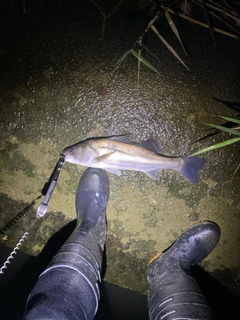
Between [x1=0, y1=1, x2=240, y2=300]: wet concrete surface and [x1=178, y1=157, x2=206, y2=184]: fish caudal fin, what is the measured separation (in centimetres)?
27

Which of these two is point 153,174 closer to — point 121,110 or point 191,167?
point 191,167

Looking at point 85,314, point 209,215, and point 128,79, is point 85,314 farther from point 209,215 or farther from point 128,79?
point 128,79

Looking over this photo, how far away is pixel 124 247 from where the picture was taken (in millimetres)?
3338

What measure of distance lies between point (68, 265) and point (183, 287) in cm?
133

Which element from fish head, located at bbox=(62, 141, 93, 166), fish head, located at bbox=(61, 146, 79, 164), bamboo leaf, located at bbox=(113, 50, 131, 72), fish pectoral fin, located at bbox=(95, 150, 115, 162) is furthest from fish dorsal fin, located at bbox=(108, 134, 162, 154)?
bamboo leaf, located at bbox=(113, 50, 131, 72)

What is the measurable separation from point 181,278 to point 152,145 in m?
1.62

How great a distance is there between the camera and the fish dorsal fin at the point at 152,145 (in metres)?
2.95

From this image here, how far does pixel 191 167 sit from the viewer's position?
293 centimetres

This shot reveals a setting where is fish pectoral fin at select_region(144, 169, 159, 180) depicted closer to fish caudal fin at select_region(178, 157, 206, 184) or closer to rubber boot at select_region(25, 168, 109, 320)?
fish caudal fin at select_region(178, 157, 206, 184)

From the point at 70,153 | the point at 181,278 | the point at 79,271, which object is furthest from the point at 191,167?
the point at 79,271

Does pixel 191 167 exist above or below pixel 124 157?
below

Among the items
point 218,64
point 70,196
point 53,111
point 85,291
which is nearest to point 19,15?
point 53,111

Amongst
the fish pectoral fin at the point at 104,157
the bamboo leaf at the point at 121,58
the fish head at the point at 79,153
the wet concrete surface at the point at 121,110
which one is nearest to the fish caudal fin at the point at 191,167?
the wet concrete surface at the point at 121,110

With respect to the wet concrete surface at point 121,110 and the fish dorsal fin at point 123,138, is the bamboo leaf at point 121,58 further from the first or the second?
the fish dorsal fin at point 123,138
